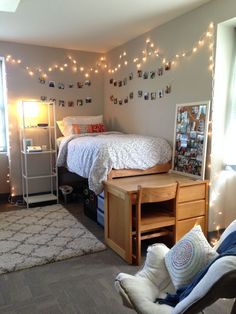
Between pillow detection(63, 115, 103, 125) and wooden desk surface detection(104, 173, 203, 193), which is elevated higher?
pillow detection(63, 115, 103, 125)

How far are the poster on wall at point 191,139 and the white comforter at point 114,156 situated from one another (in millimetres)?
167

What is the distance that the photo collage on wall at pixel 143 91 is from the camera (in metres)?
3.43

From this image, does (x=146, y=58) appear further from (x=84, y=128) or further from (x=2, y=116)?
(x=2, y=116)

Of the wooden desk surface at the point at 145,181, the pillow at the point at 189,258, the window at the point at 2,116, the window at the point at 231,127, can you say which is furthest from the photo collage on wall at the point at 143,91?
the pillow at the point at 189,258

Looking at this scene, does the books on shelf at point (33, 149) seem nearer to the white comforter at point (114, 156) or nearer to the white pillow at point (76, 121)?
the white pillow at point (76, 121)

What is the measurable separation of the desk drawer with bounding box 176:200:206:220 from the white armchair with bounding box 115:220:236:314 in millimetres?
1061

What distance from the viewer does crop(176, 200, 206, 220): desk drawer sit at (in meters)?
2.72

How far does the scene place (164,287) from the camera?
61.1 inches

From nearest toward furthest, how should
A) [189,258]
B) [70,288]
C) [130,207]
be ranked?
1. [189,258]
2. [70,288]
3. [130,207]

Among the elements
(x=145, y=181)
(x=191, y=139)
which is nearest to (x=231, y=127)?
(x=191, y=139)

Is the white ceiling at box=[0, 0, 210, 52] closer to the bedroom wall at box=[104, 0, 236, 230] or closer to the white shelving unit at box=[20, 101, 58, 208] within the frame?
the bedroom wall at box=[104, 0, 236, 230]

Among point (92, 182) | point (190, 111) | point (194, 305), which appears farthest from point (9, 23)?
point (194, 305)

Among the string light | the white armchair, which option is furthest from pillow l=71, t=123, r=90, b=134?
the white armchair

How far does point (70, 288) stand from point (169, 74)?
8.42 ft
